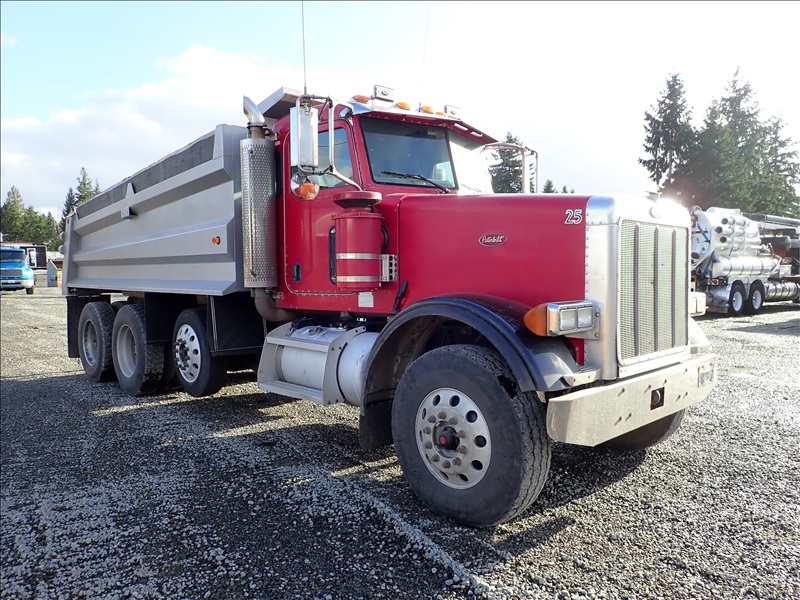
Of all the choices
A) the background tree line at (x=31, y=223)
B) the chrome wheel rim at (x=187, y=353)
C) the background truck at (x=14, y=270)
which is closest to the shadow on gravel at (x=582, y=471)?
the chrome wheel rim at (x=187, y=353)

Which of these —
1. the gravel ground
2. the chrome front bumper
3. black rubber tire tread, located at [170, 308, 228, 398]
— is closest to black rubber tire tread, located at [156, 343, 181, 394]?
black rubber tire tread, located at [170, 308, 228, 398]

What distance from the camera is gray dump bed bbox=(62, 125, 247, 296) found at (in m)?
5.59

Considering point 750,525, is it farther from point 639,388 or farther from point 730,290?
point 730,290

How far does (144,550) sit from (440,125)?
372 cm

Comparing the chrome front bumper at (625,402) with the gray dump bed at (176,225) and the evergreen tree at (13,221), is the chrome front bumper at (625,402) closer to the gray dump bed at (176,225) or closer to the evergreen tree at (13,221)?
the gray dump bed at (176,225)

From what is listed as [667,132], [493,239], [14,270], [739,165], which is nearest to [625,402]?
[493,239]

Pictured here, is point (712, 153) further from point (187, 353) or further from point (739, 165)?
point (187, 353)

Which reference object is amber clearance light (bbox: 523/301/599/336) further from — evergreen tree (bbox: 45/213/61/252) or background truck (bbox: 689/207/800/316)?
evergreen tree (bbox: 45/213/61/252)

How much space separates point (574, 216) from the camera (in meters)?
3.44

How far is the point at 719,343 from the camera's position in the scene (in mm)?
11258

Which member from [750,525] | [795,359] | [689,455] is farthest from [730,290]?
[750,525]

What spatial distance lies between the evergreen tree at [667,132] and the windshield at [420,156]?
137 ft

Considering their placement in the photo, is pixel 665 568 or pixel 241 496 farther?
pixel 241 496

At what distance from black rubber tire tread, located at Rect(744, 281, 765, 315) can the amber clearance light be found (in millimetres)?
17829
